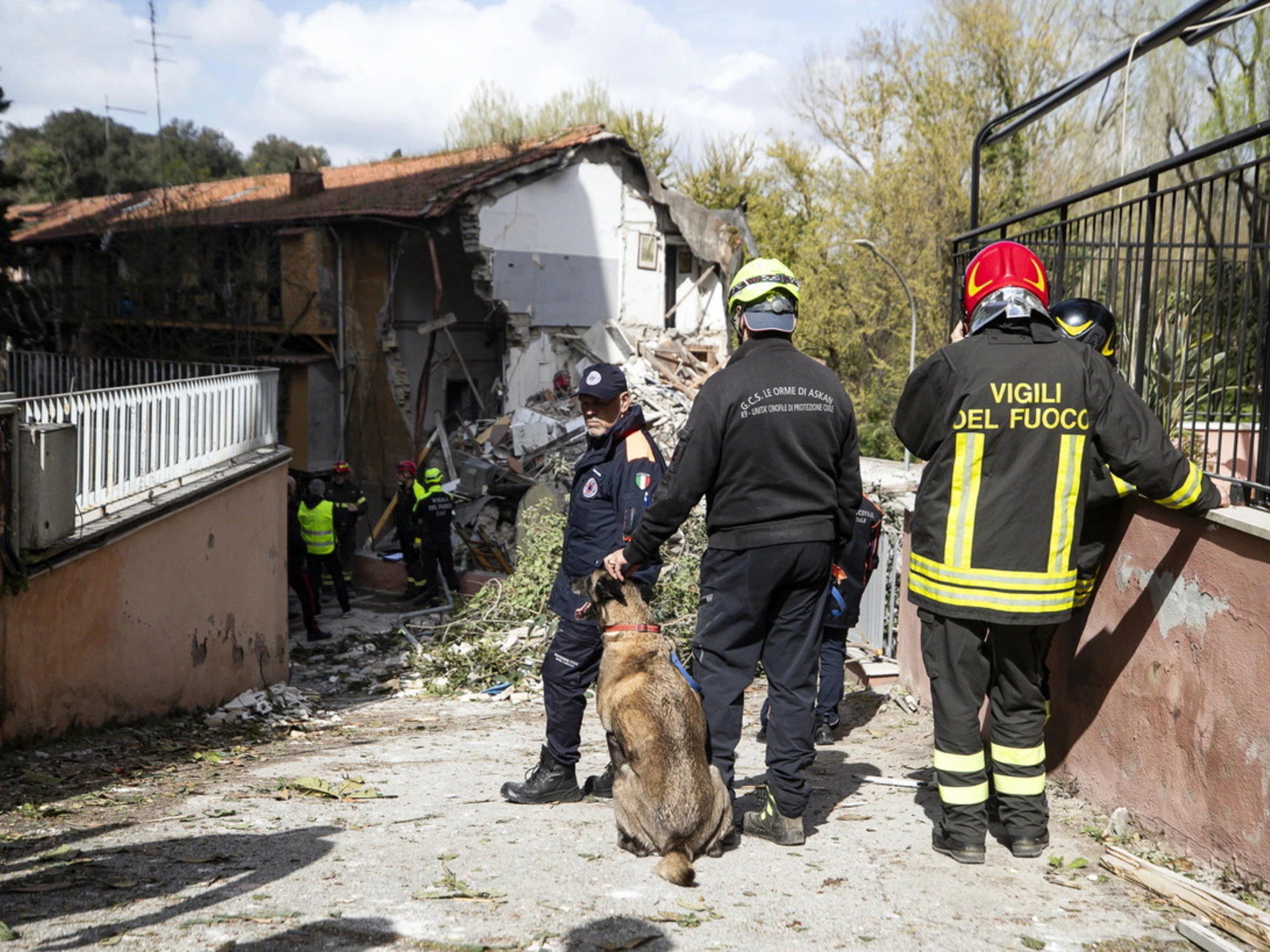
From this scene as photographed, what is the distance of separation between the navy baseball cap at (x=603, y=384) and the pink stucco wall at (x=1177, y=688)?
82.6 inches

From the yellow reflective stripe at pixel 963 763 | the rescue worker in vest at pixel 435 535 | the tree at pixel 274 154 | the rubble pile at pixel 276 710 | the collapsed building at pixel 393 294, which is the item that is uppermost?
the tree at pixel 274 154

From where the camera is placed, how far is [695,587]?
10102 millimetres

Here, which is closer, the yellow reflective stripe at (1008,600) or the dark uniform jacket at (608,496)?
the yellow reflective stripe at (1008,600)

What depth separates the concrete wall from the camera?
6148 millimetres

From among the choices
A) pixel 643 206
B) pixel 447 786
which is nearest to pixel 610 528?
pixel 447 786

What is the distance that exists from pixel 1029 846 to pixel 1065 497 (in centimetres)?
123

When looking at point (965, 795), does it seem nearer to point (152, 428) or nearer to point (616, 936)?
point (616, 936)

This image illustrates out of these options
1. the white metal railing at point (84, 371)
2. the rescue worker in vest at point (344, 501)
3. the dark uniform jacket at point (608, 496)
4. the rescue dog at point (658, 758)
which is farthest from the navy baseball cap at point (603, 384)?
the rescue worker in vest at point (344, 501)

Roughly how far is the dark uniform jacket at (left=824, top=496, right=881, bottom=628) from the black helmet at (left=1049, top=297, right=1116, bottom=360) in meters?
1.91

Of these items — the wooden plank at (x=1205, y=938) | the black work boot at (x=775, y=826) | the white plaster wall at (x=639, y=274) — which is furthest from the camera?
the white plaster wall at (x=639, y=274)

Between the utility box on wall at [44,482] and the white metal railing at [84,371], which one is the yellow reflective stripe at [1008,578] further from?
the white metal railing at [84,371]

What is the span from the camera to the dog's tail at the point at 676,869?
3.48 meters

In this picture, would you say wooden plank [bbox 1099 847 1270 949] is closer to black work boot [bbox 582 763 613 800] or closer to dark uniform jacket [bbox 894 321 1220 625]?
dark uniform jacket [bbox 894 321 1220 625]

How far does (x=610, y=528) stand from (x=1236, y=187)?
110 inches
